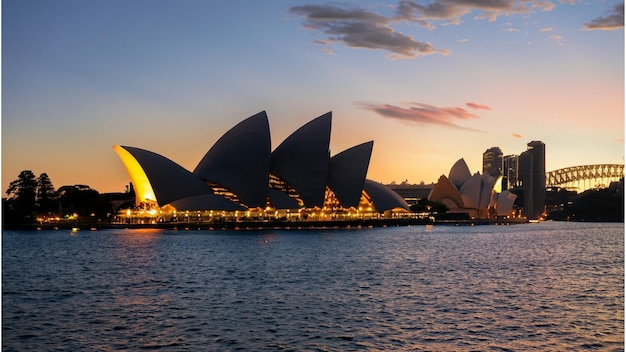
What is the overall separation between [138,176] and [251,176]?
14.5 m

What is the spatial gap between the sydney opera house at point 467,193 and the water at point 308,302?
98792mm

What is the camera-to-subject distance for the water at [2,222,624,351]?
63.6ft

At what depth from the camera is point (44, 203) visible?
108500 millimetres

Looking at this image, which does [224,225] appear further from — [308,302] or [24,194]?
[308,302]

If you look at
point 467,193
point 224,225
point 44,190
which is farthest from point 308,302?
point 467,193

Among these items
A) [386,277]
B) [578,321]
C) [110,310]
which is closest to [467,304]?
[578,321]

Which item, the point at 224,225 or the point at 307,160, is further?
the point at 307,160

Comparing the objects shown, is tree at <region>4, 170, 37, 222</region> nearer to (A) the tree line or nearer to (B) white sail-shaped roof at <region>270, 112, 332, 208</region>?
(A) the tree line

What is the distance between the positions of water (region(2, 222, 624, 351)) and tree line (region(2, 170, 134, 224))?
6014 centimetres

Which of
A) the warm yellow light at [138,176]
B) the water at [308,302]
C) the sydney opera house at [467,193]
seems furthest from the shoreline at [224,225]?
the water at [308,302]

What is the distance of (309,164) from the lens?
95000 mm

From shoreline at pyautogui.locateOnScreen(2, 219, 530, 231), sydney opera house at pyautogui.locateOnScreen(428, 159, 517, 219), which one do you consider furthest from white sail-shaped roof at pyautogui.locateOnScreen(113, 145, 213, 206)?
sydney opera house at pyautogui.locateOnScreen(428, 159, 517, 219)

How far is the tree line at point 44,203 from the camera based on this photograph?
106m

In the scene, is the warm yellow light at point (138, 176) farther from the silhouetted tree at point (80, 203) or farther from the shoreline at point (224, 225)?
the silhouetted tree at point (80, 203)
